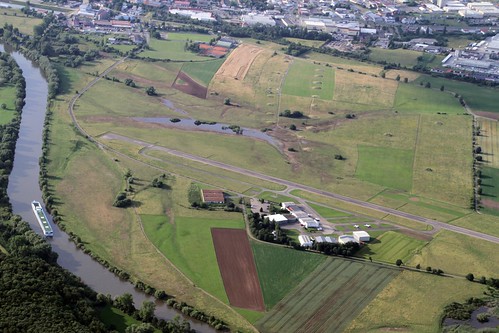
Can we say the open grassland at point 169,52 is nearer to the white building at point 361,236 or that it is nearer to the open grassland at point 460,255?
the white building at point 361,236

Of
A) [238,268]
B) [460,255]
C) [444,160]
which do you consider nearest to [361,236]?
[460,255]

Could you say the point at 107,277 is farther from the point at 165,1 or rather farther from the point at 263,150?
the point at 165,1

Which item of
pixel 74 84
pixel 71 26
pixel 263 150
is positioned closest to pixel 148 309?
pixel 263 150

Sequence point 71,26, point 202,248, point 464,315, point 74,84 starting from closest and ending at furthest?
point 464,315 < point 202,248 < point 74,84 < point 71,26

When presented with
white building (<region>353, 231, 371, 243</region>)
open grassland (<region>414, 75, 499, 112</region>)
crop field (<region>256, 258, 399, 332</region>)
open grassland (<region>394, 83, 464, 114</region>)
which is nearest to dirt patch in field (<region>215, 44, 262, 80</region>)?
open grassland (<region>394, 83, 464, 114</region>)

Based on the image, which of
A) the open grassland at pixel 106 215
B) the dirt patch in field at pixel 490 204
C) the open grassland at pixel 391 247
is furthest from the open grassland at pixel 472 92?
the open grassland at pixel 106 215

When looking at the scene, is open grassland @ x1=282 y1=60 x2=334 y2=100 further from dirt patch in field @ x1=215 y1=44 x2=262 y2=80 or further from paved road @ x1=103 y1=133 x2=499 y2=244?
paved road @ x1=103 y1=133 x2=499 y2=244

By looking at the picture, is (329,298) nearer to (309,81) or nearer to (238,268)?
(238,268)
